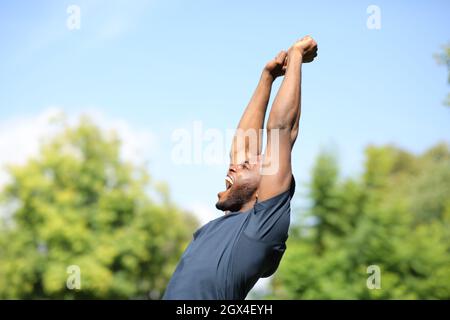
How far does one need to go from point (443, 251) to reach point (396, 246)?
2.38 meters

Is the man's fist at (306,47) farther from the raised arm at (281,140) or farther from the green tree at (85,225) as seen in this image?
the green tree at (85,225)

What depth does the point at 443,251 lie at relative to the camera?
68.7 ft

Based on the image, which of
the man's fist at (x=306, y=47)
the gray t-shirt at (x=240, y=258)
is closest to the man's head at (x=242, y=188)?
the gray t-shirt at (x=240, y=258)

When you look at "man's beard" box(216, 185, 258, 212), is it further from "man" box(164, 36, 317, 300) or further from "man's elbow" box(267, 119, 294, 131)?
"man's elbow" box(267, 119, 294, 131)

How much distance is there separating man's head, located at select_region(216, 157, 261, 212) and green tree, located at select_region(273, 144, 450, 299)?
15.4 m

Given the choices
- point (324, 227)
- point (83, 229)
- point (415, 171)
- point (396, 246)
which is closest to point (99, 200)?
point (83, 229)

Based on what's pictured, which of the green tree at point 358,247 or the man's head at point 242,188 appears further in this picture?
the green tree at point 358,247

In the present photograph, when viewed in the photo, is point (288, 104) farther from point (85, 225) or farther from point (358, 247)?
point (85, 225)

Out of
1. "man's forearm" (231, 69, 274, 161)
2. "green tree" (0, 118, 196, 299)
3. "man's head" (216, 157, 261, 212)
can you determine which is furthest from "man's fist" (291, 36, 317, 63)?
"green tree" (0, 118, 196, 299)

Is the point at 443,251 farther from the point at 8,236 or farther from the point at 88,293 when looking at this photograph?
the point at 8,236

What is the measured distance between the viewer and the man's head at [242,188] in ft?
10.7

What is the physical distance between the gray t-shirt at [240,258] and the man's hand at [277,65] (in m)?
0.95

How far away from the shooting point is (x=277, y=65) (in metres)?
3.66

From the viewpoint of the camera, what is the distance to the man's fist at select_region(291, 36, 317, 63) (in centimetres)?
322
